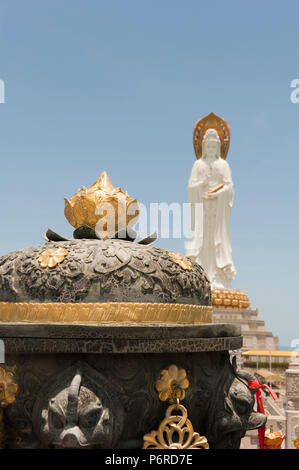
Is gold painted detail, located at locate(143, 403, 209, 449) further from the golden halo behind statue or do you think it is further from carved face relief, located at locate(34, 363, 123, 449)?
the golden halo behind statue

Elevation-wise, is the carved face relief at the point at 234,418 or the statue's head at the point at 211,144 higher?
the statue's head at the point at 211,144

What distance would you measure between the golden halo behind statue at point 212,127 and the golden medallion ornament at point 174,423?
1747cm

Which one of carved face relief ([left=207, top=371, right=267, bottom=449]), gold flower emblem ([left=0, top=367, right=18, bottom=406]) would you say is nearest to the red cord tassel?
carved face relief ([left=207, top=371, right=267, bottom=449])

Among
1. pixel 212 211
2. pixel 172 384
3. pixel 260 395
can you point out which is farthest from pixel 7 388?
pixel 212 211

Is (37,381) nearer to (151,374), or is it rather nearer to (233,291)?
(151,374)

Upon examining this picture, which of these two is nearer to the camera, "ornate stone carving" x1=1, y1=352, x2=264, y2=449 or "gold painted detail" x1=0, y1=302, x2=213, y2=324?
"ornate stone carving" x1=1, y1=352, x2=264, y2=449

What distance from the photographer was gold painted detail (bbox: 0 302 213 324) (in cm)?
268

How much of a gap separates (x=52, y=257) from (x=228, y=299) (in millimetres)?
15824

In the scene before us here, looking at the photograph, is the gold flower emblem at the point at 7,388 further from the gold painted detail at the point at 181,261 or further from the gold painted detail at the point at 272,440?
the gold painted detail at the point at 272,440

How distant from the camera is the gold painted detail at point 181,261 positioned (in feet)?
9.97

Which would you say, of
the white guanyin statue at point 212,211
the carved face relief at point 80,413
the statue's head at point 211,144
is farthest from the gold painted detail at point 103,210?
the statue's head at point 211,144

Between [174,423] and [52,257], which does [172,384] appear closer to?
[174,423]

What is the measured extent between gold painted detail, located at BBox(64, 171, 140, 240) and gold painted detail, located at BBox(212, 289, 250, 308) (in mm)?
14856

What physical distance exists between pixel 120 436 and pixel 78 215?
1556 millimetres
